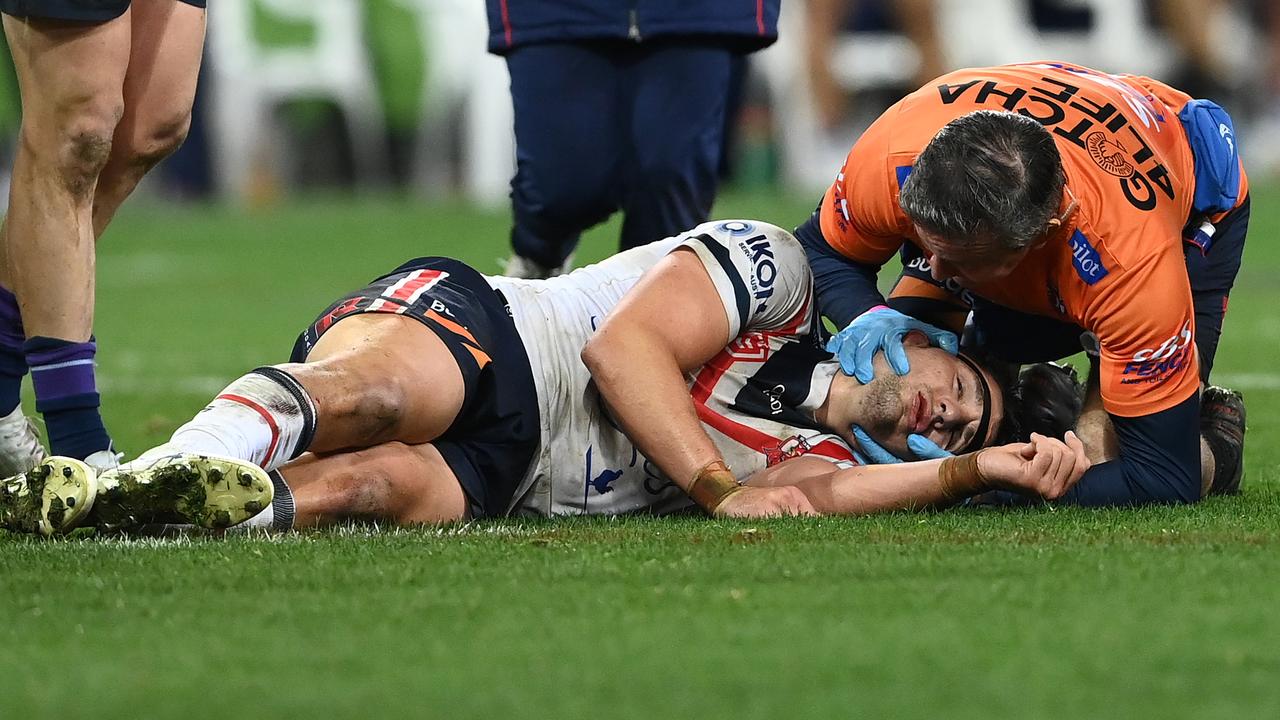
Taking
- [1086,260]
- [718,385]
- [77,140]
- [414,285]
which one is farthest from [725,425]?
[77,140]

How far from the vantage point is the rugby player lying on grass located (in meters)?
3.41

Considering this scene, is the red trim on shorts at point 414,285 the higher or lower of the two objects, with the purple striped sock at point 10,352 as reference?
higher

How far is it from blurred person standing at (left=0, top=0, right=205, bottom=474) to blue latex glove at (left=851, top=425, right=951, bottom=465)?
1488mm

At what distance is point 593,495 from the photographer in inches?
147

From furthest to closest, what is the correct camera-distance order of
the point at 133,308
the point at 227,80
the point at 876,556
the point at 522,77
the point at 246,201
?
1. the point at 246,201
2. the point at 227,80
3. the point at 133,308
4. the point at 522,77
5. the point at 876,556

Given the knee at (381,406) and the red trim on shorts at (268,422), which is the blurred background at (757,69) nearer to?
the knee at (381,406)

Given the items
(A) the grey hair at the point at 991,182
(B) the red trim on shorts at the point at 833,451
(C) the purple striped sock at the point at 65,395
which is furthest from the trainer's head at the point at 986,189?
(C) the purple striped sock at the point at 65,395

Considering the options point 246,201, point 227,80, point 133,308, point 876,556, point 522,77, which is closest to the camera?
point 876,556

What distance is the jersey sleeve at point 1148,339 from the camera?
3.44 meters

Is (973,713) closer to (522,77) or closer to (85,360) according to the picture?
(85,360)

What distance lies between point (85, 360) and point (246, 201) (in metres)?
12.1

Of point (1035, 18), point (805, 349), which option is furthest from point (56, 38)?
point (1035, 18)

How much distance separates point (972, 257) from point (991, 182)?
7.5 inches

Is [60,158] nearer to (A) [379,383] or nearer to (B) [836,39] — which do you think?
(A) [379,383]
